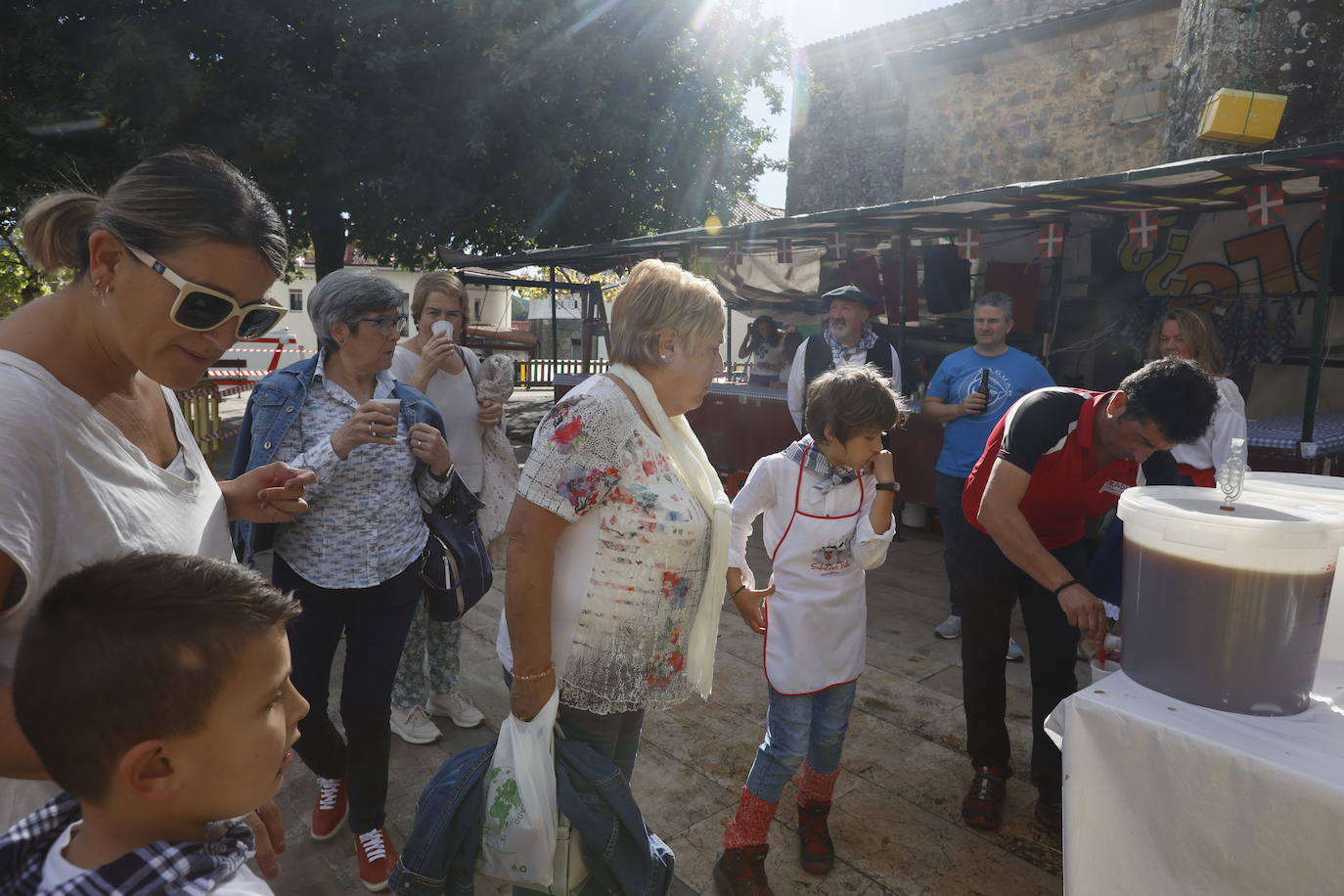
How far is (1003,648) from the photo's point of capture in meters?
2.94

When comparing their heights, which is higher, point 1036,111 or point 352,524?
point 1036,111

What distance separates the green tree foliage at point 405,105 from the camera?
332 inches

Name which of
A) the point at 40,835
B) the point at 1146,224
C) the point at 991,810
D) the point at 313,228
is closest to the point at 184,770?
the point at 40,835

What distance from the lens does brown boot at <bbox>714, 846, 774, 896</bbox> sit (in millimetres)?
2451

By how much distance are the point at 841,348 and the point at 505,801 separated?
4626 mm

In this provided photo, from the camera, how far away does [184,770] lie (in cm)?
96

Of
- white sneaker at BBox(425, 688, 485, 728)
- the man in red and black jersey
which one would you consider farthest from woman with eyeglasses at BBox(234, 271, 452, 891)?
the man in red and black jersey

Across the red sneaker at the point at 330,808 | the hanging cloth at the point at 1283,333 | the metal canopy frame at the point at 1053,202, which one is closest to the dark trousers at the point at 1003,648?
the red sneaker at the point at 330,808

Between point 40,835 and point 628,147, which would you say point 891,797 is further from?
point 628,147

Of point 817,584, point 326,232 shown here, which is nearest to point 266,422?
point 817,584

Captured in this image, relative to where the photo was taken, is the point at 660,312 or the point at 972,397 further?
the point at 972,397

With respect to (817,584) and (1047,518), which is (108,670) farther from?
(1047,518)

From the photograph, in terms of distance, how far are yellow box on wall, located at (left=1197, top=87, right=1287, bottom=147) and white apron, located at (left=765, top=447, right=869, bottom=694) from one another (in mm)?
6873

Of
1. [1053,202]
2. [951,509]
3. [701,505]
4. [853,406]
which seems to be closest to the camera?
[701,505]
